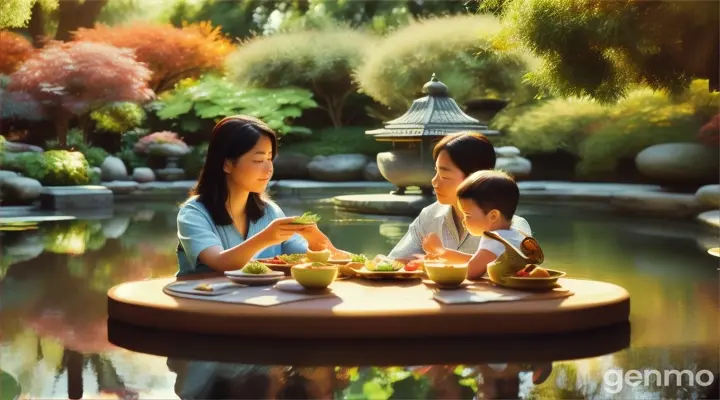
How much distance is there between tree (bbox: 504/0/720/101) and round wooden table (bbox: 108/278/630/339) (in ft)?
7.43

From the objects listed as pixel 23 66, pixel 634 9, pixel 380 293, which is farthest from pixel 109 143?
pixel 380 293

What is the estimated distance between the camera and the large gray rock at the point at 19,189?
13359 mm

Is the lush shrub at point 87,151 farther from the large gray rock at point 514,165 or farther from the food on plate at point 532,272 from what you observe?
the food on plate at point 532,272

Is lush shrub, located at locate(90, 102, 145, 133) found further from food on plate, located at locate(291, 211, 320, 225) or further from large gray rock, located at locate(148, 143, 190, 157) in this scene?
food on plate, located at locate(291, 211, 320, 225)

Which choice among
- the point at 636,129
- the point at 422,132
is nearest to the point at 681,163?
the point at 636,129

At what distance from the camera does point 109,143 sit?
21.6 metres

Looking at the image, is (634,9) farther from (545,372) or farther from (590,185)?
(590,185)

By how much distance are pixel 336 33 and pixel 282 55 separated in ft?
4.38

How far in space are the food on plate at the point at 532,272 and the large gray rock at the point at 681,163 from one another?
35.7 ft

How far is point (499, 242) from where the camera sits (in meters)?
3.84

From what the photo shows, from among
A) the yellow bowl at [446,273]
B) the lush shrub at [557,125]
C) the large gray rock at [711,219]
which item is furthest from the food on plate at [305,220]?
the lush shrub at [557,125]

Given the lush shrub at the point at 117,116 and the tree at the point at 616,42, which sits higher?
the lush shrub at the point at 117,116

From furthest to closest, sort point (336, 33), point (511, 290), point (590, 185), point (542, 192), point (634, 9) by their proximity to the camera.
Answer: point (336, 33), point (590, 185), point (542, 192), point (634, 9), point (511, 290)

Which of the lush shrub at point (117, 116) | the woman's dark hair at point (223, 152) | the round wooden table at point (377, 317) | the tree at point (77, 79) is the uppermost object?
the tree at point (77, 79)
